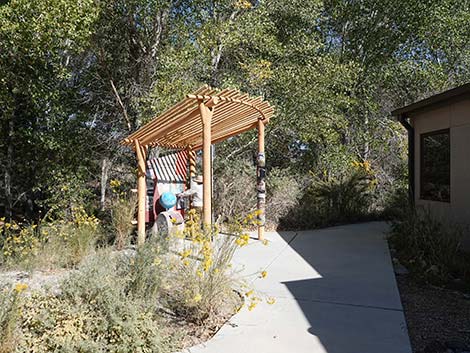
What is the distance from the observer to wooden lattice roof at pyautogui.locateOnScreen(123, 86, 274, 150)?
543 centimetres

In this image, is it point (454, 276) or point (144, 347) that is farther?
point (454, 276)

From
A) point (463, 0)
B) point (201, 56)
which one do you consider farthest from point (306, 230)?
point (463, 0)

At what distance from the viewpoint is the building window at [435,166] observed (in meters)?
6.77

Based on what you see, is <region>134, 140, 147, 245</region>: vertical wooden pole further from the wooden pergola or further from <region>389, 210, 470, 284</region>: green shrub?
<region>389, 210, 470, 284</region>: green shrub

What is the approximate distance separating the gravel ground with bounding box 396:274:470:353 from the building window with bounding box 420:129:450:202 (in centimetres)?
283

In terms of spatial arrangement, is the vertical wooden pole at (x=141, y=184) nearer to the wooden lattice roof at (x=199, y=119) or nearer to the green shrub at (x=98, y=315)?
the wooden lattice roof at (x=199, y=119)

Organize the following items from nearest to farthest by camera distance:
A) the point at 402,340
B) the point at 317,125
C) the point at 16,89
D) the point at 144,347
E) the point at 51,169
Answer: the point at 144,347
the point at 402,340
the point at 16,89
the point at 51,169
the point at 317,125

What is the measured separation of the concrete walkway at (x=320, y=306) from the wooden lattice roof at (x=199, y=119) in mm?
2287

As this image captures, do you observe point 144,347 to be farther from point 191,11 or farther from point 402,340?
point 191,11

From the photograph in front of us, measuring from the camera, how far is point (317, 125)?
34.1 ft

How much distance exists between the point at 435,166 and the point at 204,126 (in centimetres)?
446

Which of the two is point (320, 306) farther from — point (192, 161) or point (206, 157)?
point (192, 161)

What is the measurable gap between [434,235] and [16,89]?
312 inches

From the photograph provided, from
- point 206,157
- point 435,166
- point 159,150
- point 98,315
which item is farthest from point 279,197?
point 98,315
